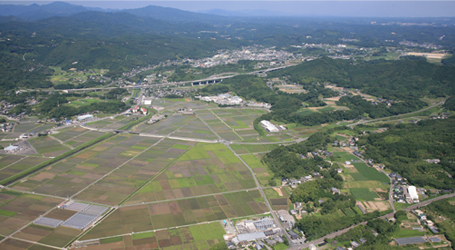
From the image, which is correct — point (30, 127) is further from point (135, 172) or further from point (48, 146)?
point (135, 172)

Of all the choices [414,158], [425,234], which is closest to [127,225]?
[425,234]

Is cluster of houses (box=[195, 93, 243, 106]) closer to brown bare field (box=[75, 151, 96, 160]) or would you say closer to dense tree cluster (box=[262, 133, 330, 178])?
dense tree cluster (box=[262, 133, 330, 178])

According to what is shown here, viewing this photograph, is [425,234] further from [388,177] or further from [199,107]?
[199,107]

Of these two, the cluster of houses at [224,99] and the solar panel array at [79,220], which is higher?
the cluster of houses at [224,99]

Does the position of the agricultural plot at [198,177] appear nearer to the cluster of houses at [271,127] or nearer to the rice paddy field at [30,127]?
the cluster of houses at [271,127]

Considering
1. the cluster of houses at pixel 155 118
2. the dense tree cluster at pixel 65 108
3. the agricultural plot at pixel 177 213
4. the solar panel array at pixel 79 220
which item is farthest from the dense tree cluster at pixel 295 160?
the dense tree cluster at pixel 65 108

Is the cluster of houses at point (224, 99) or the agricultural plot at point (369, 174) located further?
the cluster of houses at point (224, 99)
